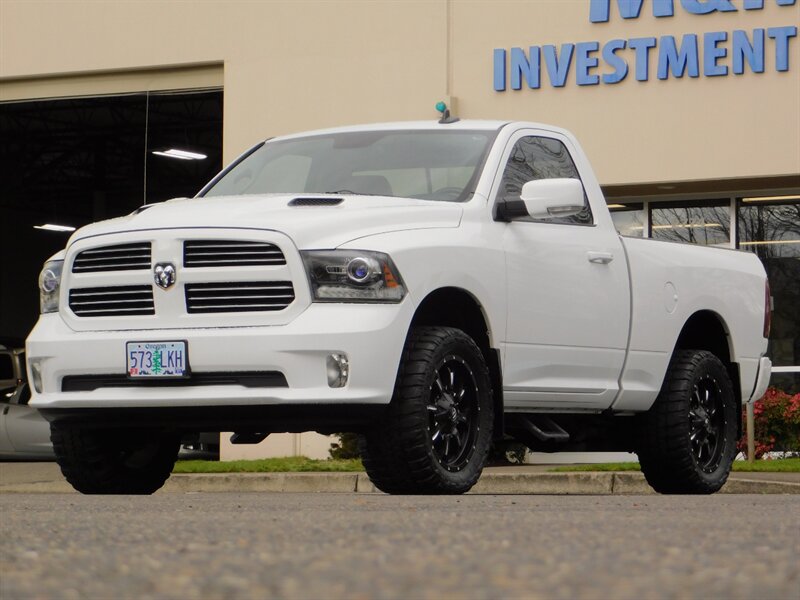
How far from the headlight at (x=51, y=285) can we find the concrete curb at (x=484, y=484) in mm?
5067

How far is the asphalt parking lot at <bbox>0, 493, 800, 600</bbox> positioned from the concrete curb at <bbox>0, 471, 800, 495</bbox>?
247 inches

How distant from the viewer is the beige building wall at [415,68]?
18.4 m

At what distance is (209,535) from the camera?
486 centimetres

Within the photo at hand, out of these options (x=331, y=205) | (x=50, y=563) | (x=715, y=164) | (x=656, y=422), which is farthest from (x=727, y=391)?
(x=715, y=164)

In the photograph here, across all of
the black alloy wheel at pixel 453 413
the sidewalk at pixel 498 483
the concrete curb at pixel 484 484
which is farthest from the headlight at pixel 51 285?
the sidewalk at pixel 498 483

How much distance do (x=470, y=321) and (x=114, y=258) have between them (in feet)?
5.97

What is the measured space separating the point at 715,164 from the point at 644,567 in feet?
49.4

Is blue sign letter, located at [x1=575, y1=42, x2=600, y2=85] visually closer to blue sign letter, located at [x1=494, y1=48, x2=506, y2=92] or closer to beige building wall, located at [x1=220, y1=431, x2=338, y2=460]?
blue sign letter, located at [x1=494, y1=48, x2=506, y2=92]

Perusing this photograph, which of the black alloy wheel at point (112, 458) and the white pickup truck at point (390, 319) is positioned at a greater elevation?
the white pickup truck at point (390, 319)

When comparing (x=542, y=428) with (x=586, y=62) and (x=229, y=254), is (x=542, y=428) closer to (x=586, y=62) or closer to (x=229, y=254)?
(x=229, y=254)

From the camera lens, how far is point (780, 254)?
64.2ft

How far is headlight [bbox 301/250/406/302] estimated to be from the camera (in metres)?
7.56

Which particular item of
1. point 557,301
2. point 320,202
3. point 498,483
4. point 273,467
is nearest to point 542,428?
point 557,301

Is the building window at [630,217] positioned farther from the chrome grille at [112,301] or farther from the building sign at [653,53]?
the chrome grille at [112,301]
